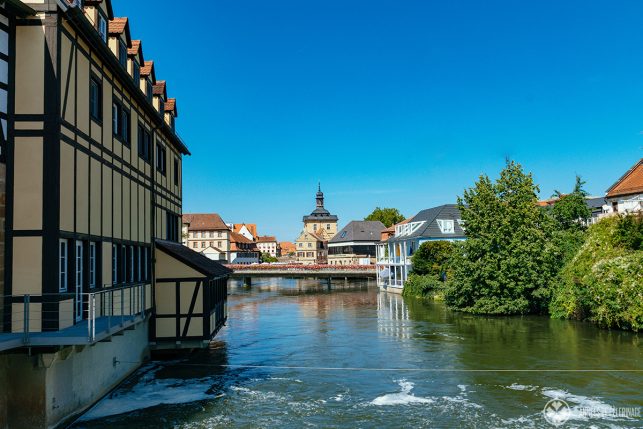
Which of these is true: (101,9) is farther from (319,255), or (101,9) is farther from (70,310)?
(319,255)

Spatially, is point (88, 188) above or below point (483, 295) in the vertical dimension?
above

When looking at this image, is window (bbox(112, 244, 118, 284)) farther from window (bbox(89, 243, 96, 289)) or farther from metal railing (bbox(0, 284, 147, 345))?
metal railing (bbox(0, 284, 147, 345))

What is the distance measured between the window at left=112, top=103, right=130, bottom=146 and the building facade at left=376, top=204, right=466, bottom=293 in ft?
147

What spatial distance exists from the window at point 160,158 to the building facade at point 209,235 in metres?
91.4

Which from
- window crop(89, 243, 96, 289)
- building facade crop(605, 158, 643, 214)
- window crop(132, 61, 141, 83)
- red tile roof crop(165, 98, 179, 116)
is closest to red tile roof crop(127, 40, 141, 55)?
window crop(132, 61, 141, 83)

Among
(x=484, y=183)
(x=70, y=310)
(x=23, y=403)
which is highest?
(x=484, y=183)

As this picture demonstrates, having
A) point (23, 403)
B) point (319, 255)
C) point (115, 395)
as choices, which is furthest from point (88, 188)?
point (319, 255)

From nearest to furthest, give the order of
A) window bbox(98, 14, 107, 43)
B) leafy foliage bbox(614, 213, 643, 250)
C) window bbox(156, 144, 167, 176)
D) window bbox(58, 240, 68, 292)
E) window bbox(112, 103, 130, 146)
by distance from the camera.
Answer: window bbox(58, 240, 68, 292) < window bbox(98, 14, 107, 43) < window bbox(112, 103, 130, 146) < window bbox(156, 144, 167, 176) < leafy foliage bbox(614, 213, 643, 250)

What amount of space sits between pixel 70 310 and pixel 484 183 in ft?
111

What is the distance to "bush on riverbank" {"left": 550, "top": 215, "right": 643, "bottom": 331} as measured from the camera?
28.1 metres

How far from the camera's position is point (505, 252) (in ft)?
127

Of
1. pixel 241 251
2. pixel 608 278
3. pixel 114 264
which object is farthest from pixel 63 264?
pixel 241 251

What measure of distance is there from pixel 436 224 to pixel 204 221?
216 feet

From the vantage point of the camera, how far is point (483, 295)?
39.7 metres
